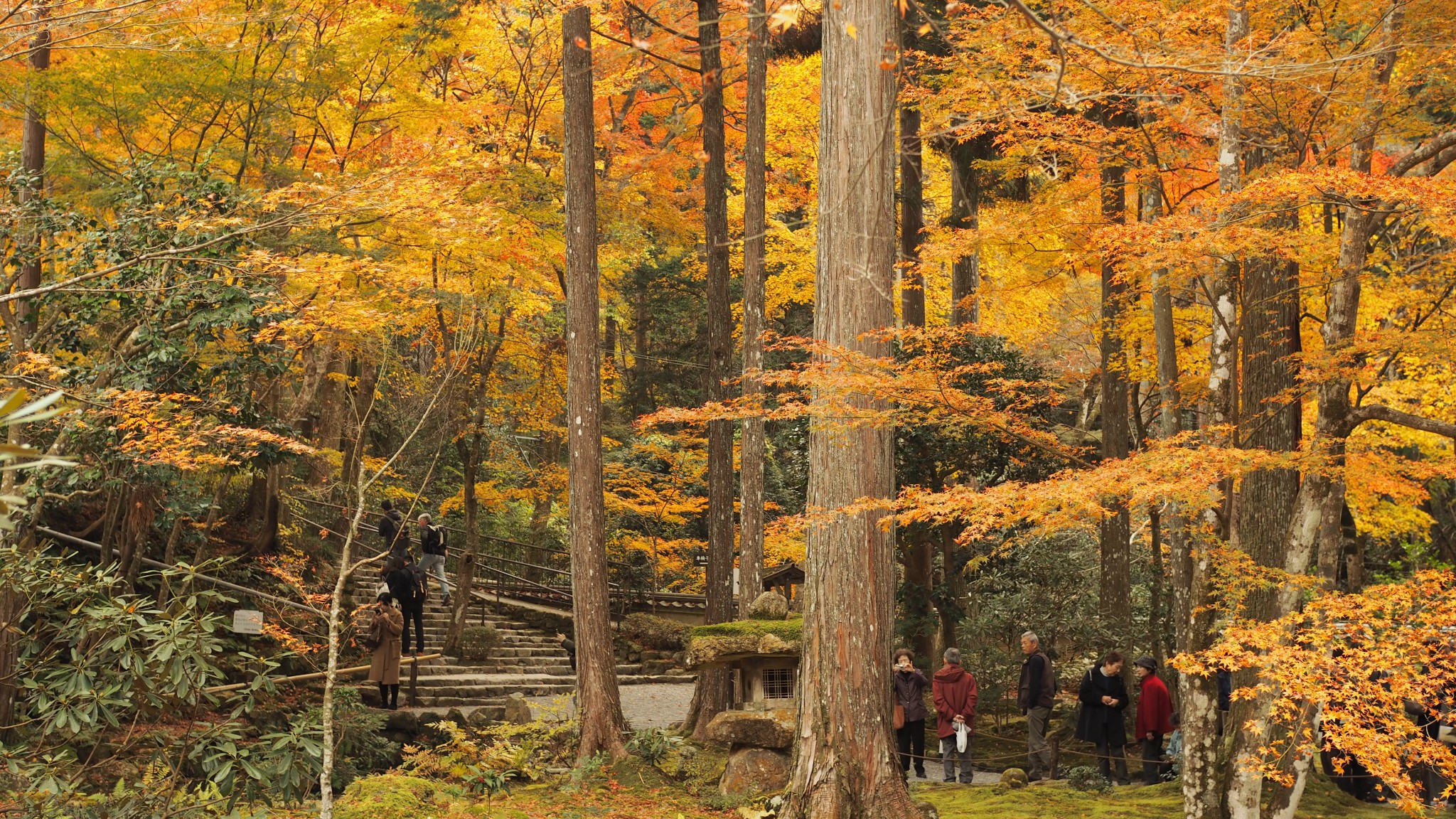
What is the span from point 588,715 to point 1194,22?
8361 millimetres

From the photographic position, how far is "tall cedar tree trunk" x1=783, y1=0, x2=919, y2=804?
6898 millimetres

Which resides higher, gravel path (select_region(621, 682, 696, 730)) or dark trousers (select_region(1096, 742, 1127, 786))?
dark trousers (select_region(1096, 742, 1127, 786))

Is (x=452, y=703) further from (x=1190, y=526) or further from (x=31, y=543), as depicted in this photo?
(x=1190, y=526)

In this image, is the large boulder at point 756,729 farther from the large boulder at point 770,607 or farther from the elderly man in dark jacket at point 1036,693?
the elderly man in dark jacket at point 1036,693

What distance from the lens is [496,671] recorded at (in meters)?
16.3

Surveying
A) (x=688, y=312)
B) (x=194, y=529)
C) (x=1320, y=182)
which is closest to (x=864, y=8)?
(x=1320, y=182)

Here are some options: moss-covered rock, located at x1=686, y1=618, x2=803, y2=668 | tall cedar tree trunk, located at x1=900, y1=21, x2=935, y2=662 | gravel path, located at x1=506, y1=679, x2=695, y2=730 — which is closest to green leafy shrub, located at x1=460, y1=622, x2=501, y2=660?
gravel path, located at x1=506, y1=679, x2=695, y2=730

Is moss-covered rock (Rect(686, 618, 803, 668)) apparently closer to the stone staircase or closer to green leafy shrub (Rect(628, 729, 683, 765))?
green leafy shrub (Rect(628, 729, 683, 765))

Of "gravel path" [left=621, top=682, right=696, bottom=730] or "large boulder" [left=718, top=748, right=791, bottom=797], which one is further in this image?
"gravel path" [left=621, top=682, right=696, bottom=730]

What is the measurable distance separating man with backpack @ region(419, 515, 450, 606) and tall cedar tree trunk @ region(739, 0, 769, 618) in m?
5.87

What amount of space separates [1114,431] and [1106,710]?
169 inches

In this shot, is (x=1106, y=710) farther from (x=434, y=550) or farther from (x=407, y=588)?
(x=434, y=550)

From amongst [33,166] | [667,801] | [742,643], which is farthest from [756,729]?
[33,166]

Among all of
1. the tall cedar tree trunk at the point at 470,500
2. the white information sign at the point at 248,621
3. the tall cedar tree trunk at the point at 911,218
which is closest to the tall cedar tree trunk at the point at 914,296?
the tall cedar tree trunk at the point at 911,218
